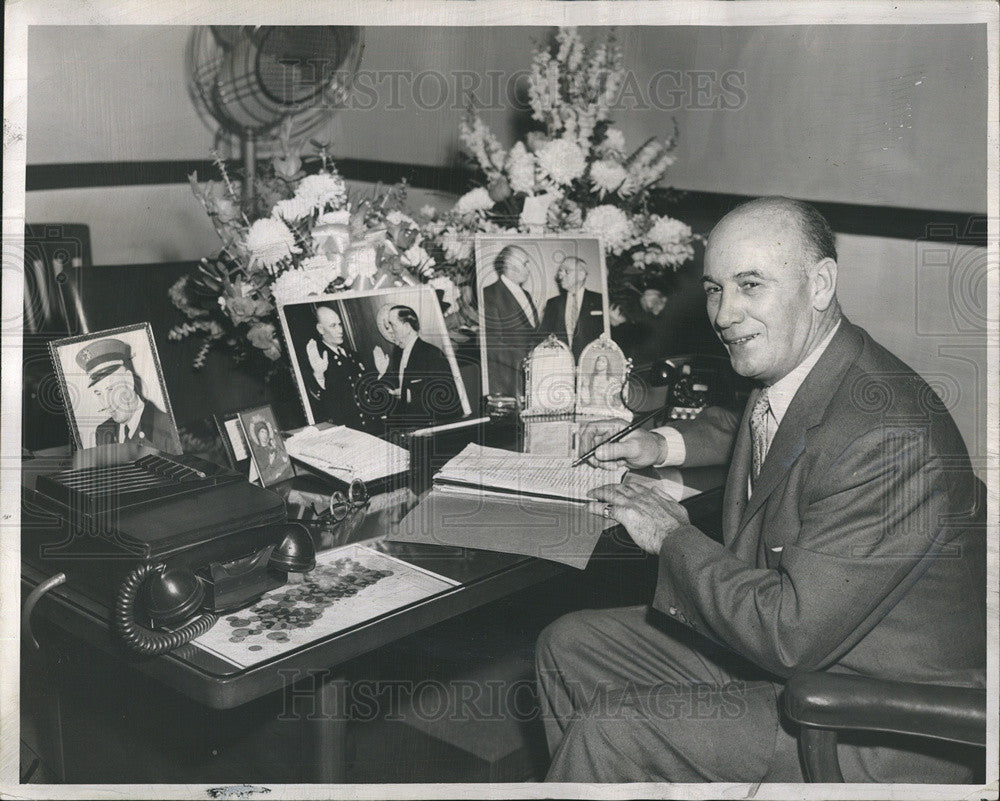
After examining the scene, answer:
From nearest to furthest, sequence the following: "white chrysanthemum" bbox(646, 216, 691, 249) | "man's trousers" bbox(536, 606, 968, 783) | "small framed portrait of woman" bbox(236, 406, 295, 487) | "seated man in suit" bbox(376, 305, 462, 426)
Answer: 1. "man's trousers" bbox(536, 606, 968, 783)
2. "small framed portrait of woman" bbox(236, 406, 295, 487)
3. "seated man in suit" bbox(376, 305, 462, 426)
4. "white chrysanthemum" bbox(646, 216, 691, 249)

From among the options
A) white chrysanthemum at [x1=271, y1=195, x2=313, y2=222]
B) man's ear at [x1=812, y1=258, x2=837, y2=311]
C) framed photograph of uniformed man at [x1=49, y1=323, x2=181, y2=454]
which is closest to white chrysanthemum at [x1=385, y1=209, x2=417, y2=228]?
white chrysanthemum at [x1=271, y1=195, x2=313, y2=222]

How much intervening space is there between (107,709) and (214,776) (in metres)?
0.39

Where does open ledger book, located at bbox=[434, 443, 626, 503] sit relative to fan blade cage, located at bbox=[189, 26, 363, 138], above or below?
below

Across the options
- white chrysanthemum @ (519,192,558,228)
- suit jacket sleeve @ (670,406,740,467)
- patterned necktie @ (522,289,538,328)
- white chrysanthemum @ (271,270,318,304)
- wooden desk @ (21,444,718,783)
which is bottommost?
wooden desk @ (21,444,718,783)

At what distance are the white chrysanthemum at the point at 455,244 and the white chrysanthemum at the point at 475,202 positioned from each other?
0.23 ft

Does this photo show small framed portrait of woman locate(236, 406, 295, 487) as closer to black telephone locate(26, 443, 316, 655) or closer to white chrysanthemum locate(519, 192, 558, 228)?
black telephone locate(26, 443, 316, 655)

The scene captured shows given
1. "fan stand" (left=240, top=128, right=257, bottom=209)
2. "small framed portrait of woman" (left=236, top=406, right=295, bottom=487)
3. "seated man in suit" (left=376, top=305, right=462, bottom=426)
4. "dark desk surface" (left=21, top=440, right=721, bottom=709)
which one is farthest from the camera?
"fan stand" (left=240, top=128, right=257, bottom=209)

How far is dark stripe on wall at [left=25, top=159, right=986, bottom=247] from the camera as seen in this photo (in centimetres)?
207

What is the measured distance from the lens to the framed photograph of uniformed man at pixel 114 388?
1720mm

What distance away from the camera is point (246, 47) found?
2.37 m

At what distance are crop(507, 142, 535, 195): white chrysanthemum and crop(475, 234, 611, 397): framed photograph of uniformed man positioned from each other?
0.14 m

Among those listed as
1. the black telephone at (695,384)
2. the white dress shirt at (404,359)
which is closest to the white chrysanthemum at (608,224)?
the black telephone at (695,384)

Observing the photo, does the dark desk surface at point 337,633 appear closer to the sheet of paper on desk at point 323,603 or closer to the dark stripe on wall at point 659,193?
the sheet of paper on desk at point 323,603

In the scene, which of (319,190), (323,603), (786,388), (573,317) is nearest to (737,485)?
(786,388)
